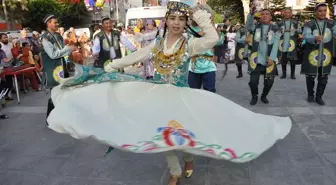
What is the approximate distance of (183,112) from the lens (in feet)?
8.89

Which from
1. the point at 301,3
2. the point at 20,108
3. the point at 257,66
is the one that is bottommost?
the point at 20,108

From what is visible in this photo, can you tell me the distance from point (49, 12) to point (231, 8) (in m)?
19.3

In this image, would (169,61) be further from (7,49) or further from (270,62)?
(7,49)

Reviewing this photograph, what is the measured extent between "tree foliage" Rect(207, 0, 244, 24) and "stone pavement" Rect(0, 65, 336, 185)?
24903 mm

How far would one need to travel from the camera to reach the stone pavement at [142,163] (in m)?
3.24

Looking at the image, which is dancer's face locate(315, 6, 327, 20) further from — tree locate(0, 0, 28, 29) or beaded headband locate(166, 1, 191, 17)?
tree locate(0, 0, 28, 29)

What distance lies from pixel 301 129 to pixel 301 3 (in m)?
→ 39.3

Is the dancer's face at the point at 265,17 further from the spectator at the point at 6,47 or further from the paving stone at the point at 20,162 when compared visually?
the spectator at the point at 6,47

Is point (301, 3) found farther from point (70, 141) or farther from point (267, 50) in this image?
point (70, 141)

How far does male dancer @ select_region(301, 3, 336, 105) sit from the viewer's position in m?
5.64

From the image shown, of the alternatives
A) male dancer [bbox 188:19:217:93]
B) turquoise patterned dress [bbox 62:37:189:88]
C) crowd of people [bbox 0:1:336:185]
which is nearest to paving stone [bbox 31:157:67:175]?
crowd of people [bbox 0:1:336:185]

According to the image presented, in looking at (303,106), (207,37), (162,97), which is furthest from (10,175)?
(303,106)

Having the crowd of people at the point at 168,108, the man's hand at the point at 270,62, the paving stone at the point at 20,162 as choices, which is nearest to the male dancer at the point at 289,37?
the man's hand at the point at 270,62

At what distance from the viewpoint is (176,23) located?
3074 millimetres
